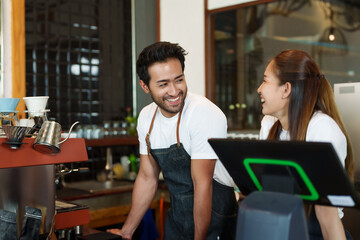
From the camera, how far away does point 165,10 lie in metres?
4.37

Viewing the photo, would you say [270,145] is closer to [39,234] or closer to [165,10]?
[39,234]

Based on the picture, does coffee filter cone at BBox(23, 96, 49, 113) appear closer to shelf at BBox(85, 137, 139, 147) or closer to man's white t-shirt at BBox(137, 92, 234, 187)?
man's white t-shirt at BBox(137, 92, 234, 187)

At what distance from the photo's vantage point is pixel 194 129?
2.07m

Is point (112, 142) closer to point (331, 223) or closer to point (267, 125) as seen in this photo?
point (267, 125)

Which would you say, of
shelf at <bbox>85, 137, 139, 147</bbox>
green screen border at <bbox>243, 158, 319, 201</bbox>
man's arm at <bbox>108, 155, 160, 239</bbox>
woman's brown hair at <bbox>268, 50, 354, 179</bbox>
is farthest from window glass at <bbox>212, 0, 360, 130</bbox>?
green screen border at <bbox>243, 158, 319, 201</bbox>

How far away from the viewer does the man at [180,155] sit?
202 centimetres

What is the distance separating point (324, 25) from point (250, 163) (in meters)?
3.41

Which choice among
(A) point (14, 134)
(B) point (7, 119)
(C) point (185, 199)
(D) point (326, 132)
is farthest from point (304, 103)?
(B) point (7, 119)

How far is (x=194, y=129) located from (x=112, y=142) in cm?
207

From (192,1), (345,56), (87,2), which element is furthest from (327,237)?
(87,2)

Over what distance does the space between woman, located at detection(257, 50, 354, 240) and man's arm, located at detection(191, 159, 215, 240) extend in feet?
1.39

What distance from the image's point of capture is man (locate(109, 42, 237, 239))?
202 cm

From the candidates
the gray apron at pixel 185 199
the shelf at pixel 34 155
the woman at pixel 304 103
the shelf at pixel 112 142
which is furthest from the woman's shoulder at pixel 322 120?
the shelf at pixel 112 142

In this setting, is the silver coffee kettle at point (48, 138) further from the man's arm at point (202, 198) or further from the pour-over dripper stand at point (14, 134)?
the man's arm at point (202, 198)
